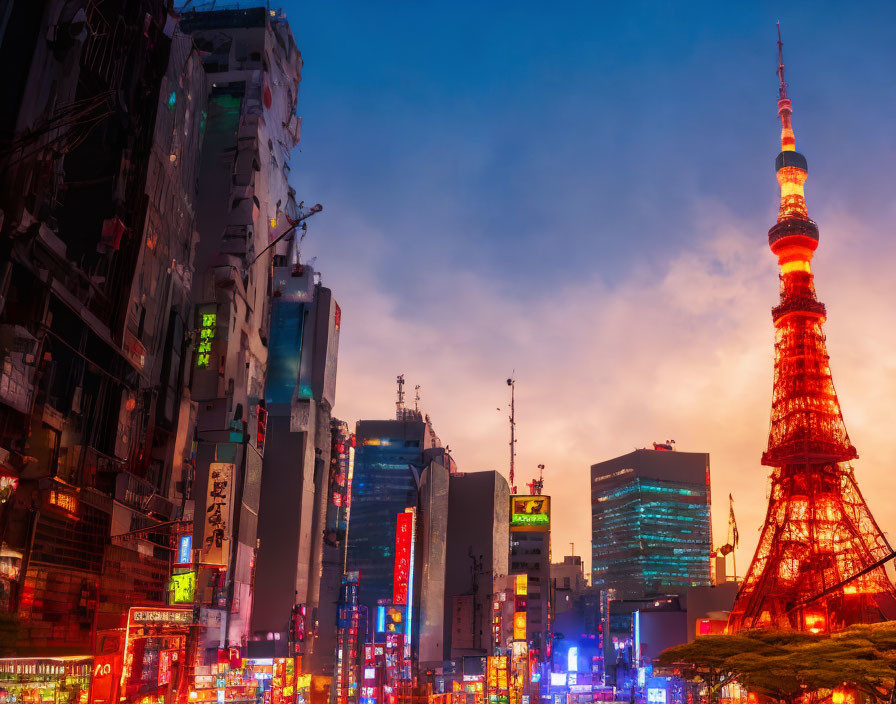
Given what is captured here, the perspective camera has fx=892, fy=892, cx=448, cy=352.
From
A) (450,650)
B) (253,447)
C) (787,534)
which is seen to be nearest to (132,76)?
(253,447)

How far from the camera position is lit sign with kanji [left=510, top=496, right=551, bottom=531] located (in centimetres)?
12569

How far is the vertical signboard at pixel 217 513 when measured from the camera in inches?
1687

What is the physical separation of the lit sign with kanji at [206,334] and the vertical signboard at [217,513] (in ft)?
17.8

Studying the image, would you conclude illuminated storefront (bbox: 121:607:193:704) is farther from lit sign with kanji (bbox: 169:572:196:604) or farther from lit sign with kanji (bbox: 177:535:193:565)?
lit sign with kanji (bbox: 177:535:193:565)

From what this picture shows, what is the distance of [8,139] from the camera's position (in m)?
23.5

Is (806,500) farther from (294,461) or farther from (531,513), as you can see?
(531,513)

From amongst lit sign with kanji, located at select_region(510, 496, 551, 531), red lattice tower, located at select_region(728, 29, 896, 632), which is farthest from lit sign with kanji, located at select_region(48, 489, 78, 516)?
lit sign with kanji, located at select_region(510, 496, 551, 531)

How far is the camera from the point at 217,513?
1713 inches

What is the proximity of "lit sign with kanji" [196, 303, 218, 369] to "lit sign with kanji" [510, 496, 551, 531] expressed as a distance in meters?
88.3

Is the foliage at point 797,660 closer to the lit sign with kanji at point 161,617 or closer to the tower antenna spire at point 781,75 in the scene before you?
the lit sign with kanji at point 161,617

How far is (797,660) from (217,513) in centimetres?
2716

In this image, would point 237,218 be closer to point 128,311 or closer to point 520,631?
point 128,311

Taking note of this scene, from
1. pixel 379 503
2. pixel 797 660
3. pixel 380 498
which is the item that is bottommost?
pixel 797 660

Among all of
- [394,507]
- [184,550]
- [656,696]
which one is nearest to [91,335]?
[184,550]
